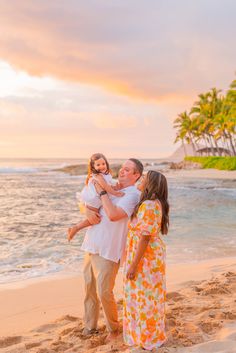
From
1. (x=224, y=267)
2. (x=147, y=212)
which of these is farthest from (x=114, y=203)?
(x=224, y=267)

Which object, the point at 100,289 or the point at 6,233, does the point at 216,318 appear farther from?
the point at 6,233

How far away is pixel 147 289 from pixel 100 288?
0.51 meters

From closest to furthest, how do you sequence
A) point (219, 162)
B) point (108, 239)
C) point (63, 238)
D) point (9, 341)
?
point (108, 239), point (9, 341), point (63, 238), point (219, 162)

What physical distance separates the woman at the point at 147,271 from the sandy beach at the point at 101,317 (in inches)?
7.8

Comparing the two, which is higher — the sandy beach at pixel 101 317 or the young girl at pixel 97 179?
the young girl at pixel 97 179

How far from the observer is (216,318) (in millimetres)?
4480

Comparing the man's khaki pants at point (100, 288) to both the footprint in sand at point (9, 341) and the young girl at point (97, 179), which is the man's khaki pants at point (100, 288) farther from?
the footprint in sand at point (9, 341)

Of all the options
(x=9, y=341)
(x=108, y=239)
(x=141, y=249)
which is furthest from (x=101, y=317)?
(x=141, y=249)

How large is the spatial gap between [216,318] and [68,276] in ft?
10.9

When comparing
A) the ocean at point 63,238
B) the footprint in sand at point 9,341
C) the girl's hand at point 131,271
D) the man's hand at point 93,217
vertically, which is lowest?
the ocean at point 63,238

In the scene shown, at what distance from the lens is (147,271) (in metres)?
3.72

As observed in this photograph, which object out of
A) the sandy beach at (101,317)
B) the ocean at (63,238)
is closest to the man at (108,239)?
the sandy beach at (101,317)

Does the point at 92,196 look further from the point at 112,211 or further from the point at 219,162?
the point at 219,162

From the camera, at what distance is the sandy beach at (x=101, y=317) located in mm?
3969
